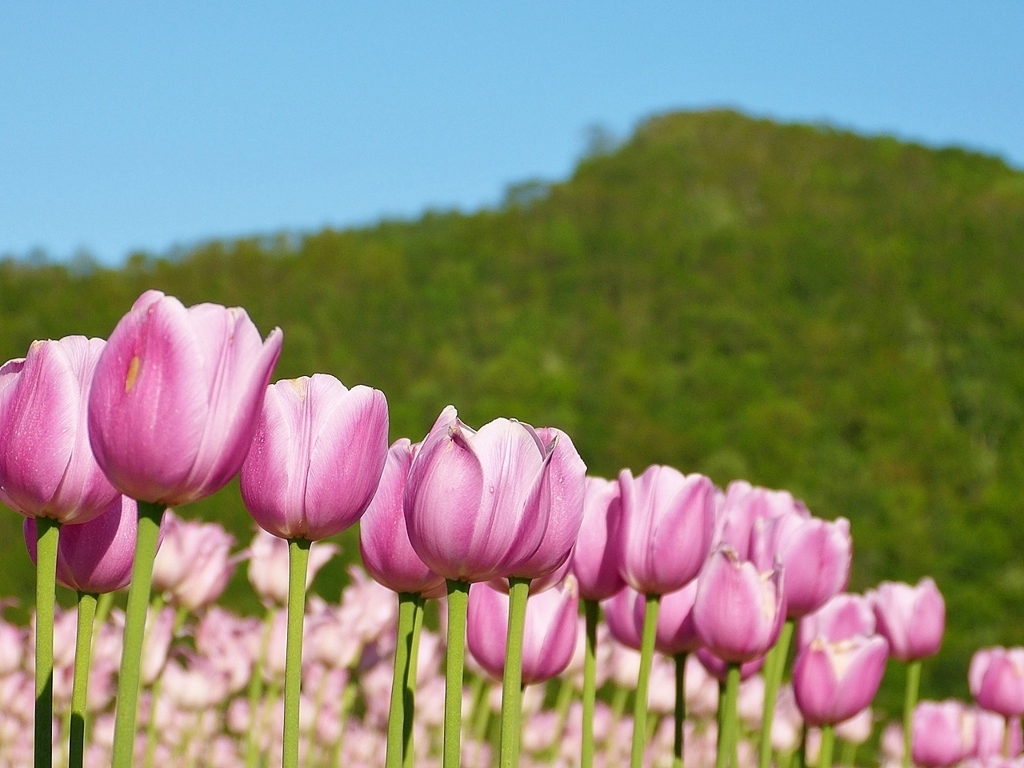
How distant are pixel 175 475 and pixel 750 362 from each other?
36509 mm

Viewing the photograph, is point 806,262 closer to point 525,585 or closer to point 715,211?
point 715,211

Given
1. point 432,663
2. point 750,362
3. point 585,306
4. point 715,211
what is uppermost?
point 715,211

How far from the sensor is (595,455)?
94.6 ft

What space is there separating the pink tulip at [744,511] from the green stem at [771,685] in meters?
0.12

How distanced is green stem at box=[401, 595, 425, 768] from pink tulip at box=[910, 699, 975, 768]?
3.88 feet

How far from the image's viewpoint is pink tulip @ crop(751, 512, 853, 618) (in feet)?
4.77

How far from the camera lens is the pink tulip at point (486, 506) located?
90 centimetres

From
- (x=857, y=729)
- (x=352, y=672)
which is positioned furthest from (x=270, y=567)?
(x=857, y=729)

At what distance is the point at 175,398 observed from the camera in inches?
29.5

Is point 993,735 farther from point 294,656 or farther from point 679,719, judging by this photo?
point 294,656

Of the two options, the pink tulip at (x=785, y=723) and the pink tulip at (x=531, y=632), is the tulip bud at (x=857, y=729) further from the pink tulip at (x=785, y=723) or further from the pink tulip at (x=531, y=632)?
the pink tulip at (x=531, y=632)

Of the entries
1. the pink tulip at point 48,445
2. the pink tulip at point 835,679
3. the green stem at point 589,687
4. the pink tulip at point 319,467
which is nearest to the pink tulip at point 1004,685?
the pink tulip at point 835,679

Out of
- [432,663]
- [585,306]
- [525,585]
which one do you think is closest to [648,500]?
[525,585]

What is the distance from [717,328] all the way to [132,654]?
39551mm
